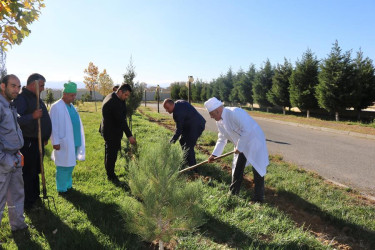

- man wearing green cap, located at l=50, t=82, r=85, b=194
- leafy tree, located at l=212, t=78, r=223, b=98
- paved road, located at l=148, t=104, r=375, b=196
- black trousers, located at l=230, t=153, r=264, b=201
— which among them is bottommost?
paved road, located at l=148, t=104, r=375, b=196

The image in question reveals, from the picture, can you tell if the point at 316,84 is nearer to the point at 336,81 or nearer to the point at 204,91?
the point at 336,81

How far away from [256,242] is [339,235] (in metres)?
1.25

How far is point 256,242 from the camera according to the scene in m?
2.96

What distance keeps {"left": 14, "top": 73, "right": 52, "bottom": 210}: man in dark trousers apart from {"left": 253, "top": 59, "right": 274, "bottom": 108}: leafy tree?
982 inches

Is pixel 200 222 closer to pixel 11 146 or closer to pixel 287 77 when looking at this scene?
pixel 11 146

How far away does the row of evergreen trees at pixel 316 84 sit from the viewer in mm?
16672

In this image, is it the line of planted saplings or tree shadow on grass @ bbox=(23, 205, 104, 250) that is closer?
tree shadow on grass @ bbox=(23, 205, 104, 250)

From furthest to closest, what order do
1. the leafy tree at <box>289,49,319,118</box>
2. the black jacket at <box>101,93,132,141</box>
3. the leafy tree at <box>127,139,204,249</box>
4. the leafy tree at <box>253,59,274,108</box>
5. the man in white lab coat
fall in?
the leafy tree at <box>253,59,274,108</box> < the leafy tree at <box>289,49,319,118</box> < the black jacket at <box>101,93,132,141</box> < the man in white lab coat < the leafy tree at <box>127,139,204,249</box>

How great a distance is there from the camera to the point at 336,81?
17.0 m

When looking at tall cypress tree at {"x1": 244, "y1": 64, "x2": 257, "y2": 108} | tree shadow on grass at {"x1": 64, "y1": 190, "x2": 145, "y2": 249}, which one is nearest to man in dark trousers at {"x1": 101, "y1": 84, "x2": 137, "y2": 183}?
tree shadow on grass at {"x1": 64, "y1": 190, "x2": 145, "y2": 249}

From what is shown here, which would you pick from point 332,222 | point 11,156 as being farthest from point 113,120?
point 332,222

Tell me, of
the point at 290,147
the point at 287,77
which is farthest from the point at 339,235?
the point at 287,77

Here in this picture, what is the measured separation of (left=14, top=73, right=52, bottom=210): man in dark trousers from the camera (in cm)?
346

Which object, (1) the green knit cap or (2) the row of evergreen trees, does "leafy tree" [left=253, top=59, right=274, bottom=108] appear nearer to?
(2) the row of evergreen trees
